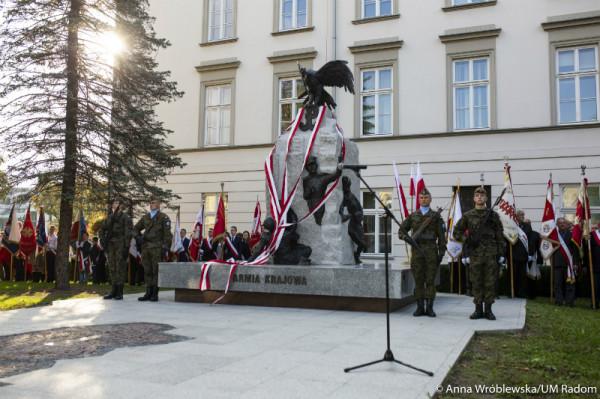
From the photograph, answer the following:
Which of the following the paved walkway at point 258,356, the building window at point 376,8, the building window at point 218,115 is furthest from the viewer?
the building window at point 218,115

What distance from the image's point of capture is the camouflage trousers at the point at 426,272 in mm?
8414

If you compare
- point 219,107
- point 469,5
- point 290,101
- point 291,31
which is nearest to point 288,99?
point 290,101

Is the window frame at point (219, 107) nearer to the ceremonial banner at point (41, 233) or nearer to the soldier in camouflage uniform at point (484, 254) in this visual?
the ceremonial banner at point (41, 233)

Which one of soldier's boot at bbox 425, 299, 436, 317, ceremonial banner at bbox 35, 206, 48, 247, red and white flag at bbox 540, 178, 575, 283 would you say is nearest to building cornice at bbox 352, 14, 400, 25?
red and white flag at bbox 540, 178, 575, 283

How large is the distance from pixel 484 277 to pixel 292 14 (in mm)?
16903

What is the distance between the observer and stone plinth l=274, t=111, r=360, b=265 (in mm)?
10125

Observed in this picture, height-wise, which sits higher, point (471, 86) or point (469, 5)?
point (469, 5)

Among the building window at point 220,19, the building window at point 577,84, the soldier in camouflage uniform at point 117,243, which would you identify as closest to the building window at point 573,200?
the building window at point 577,84

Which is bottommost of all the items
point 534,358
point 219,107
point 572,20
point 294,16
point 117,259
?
point 534,358

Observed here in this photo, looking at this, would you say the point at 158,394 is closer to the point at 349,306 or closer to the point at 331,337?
the point at 331,337

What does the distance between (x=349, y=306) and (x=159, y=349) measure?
407 centimetres

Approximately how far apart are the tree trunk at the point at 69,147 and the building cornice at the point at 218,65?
29.5 ft

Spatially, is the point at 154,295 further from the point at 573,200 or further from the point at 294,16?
the point at 294,16

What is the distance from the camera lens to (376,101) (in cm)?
2075
